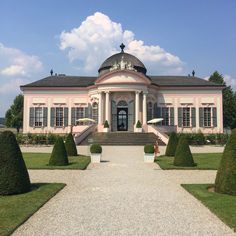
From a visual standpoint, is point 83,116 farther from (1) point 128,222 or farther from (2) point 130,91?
(1) point 128,222

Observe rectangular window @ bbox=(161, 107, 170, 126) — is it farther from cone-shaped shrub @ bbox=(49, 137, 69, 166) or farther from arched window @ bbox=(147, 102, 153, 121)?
cone-shaped shrub @ bbox=(49, 137, 69, 166)

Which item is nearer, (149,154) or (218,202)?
(218,202)

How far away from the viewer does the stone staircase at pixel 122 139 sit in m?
A: 30.3

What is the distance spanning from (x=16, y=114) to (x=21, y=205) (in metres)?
60.0

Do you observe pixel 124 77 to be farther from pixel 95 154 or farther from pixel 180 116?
pixel 95 154

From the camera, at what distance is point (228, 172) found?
843 centimetres

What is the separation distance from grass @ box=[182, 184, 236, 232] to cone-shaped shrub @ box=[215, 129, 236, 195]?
189 mm

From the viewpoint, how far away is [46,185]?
32.7 ft

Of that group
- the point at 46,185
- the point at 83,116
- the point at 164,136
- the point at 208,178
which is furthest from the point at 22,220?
the point at 83,116

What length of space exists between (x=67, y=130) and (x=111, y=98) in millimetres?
7205

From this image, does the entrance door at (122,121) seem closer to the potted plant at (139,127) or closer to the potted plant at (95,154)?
the potted plant at (139,127)

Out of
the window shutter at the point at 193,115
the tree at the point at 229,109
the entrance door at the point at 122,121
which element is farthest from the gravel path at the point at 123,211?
the tree at the point at 229,109

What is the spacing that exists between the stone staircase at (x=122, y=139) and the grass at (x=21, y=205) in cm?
2053

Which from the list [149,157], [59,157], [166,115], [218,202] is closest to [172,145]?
[149,157]
